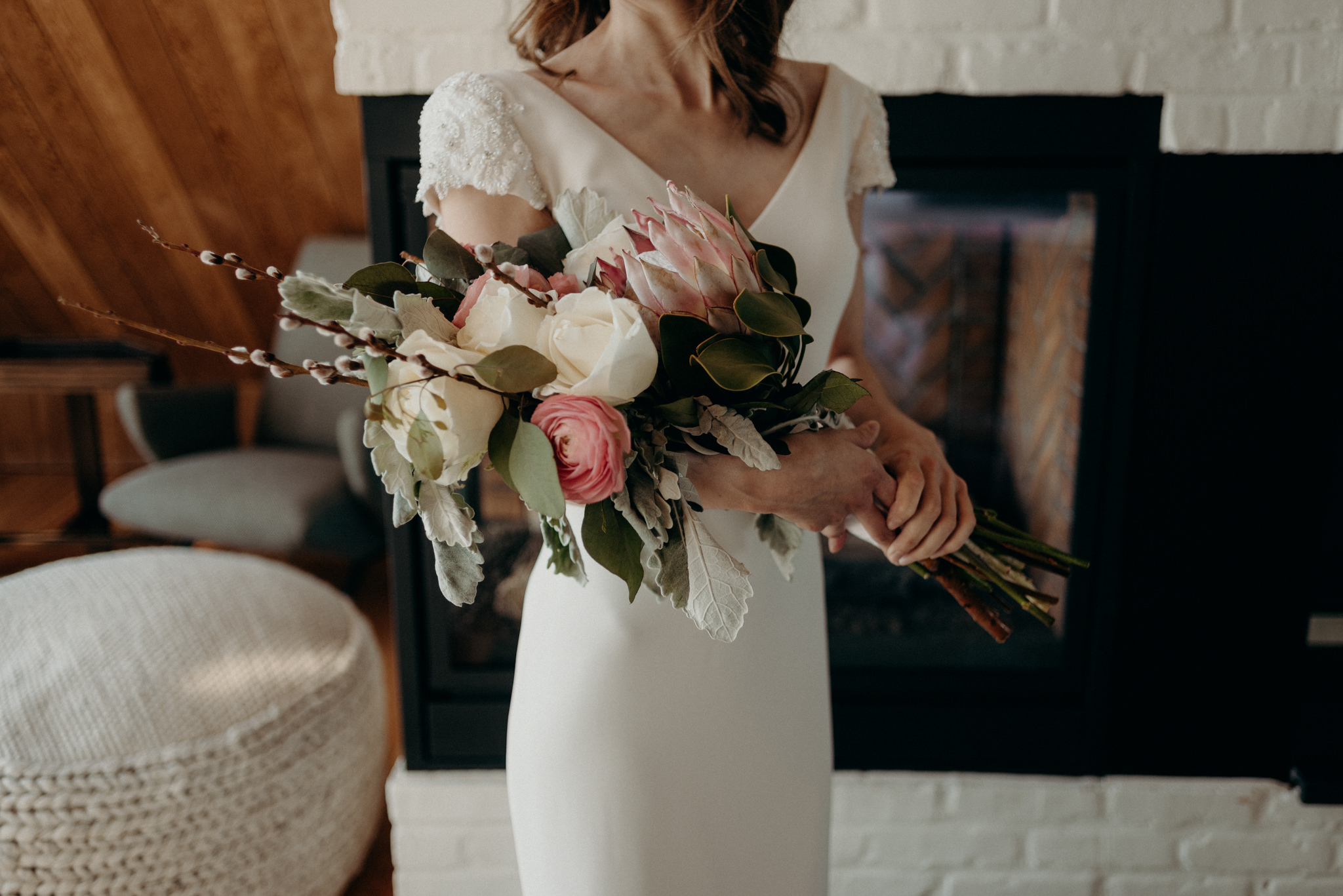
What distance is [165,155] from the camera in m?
2.57

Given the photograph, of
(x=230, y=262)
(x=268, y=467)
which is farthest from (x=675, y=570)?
(x=268, y=467)

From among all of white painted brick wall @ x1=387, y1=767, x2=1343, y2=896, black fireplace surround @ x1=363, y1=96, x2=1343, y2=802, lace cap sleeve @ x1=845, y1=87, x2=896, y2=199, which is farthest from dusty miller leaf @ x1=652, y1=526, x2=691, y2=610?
white painted brick wall @ x1=387, y1=767, x2=1343, y2=896

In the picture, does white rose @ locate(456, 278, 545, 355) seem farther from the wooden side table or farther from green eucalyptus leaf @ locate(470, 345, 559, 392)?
the wooden side table

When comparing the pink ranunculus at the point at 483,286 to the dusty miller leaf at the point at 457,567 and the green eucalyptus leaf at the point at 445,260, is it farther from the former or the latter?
the dusty miller leaf at the point at 457,567

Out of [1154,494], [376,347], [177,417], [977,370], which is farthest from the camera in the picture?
[177,417]

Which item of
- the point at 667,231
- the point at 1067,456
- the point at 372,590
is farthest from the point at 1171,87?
the point at 372,590

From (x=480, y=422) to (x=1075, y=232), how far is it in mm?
1118

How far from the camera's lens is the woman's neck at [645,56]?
3.08ft

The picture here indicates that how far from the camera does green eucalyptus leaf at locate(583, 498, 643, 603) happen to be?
0.65m

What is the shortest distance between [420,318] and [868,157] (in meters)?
0.65

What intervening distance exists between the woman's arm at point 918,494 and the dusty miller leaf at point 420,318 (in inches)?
15.2

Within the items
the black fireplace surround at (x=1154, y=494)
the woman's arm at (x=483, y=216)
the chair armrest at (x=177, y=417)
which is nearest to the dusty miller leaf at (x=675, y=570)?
the woman's arm at (x=483, y=216)

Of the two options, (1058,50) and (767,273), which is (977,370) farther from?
(767,273)

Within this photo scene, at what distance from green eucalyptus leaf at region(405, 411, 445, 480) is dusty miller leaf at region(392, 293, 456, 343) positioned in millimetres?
64
